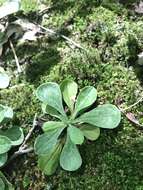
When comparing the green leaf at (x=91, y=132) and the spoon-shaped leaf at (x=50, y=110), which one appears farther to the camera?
the spoon-shaped leaf at (x=50, y=110)

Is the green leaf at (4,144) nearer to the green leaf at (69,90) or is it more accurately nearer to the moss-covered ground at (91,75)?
the moss-covered ground at (91,75)

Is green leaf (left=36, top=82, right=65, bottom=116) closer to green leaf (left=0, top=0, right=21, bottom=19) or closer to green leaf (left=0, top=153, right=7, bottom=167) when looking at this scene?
green leaf (left=0, top=153, right=7, bottom=167)

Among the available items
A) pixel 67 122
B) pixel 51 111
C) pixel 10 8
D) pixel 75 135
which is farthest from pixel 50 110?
pixel 10 8

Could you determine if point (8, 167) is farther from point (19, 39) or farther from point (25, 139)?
point (19, 39)

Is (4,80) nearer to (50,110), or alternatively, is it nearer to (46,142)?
(50,110)

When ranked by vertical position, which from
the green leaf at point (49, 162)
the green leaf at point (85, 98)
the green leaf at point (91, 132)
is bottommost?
the green leaf at point (49, 162)

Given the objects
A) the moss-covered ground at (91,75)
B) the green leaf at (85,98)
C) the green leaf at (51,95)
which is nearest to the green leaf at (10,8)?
the moss-covered ground at (91,75)
